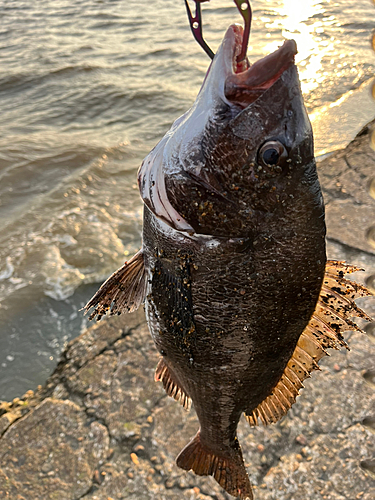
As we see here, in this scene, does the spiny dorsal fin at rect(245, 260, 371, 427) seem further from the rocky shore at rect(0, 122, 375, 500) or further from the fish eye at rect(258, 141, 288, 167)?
the rocky shore at rect(0, 122, 375, 500)

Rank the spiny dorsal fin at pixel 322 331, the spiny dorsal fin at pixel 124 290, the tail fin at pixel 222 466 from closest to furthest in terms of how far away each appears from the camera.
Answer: the spiny dorsal fin at pixel 322 331
the spiny dorsal fin at pixel 124 290
the tail fin at pixel 222 466

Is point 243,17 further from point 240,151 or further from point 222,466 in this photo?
point 222,466

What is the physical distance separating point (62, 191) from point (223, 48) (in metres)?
6.75

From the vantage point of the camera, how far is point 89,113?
10.0m

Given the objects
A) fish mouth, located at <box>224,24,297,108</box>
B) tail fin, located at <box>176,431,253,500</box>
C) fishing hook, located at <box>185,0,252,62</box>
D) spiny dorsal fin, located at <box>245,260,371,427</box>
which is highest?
fishing hook, located at <box>185,0,252,62</box>

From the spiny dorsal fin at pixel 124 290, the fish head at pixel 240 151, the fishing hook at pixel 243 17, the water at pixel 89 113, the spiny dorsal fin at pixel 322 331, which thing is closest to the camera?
the fishing hook at pixel 243 17

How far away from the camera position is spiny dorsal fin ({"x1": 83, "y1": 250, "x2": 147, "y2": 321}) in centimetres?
192

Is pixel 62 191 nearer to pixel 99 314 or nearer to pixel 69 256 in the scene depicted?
pixel 69 256

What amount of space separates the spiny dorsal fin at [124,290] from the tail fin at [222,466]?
0.96 meters

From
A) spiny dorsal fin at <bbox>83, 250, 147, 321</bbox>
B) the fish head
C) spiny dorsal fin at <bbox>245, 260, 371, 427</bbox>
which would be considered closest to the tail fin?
spiny dorsal fin at <bbox>245, 260, 371, 427</bbox>

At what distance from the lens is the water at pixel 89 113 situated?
18.0 ft

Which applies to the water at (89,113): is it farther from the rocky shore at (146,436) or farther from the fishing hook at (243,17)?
the fishing hook at (243,17)

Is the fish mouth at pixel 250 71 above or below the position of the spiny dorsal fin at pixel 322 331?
above

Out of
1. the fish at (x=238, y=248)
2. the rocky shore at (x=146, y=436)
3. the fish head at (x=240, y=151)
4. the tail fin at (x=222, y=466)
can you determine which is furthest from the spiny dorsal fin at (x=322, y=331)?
the rocky shore at (x=146, y=436)
